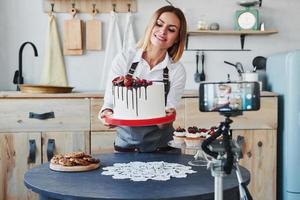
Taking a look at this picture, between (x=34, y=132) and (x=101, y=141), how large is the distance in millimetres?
432

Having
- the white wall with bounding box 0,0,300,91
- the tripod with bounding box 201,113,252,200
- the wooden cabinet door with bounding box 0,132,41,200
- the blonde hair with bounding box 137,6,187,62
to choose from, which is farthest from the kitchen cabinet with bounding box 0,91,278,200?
the tripod with bounding box 201,113,252,200

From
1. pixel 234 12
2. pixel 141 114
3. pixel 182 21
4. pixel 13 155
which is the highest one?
pixel 234 12

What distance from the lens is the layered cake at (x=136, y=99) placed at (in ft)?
5.93

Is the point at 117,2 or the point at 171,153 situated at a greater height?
the point at 117,2

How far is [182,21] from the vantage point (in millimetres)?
2209

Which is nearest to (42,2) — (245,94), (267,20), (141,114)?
(267,20)

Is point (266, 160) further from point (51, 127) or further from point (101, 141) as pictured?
point (51, 127)

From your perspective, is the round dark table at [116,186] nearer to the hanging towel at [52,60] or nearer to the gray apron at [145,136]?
the gray apron at [145,136]

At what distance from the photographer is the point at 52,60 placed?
3395 mm

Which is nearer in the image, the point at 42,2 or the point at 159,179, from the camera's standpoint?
the point at 159,179

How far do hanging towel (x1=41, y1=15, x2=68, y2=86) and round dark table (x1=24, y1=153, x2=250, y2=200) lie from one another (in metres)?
1.66

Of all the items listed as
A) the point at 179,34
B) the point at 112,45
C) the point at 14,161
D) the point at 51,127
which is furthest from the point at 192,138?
the point at 112,45

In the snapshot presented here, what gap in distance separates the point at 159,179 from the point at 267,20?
2265mm

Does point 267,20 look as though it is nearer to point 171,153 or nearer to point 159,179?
point 171,153
